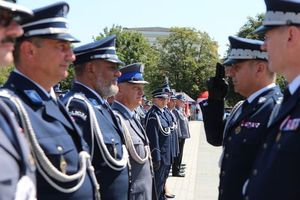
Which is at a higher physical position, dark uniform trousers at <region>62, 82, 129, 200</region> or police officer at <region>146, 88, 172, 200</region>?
dark uniform trousers at <region>62, 82, 129, 200</region>

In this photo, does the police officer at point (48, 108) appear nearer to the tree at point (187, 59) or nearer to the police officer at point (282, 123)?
the police officer at point (282, 123)

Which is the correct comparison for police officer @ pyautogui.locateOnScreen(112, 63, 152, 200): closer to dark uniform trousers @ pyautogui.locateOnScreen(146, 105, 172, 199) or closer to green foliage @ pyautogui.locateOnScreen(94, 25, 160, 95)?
dark uniform trousers @ pyautogui.locateOnScreen(146, 105, 172, 199)

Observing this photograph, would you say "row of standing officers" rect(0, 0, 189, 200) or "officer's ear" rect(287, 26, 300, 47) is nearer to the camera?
"row of standing officers" rect(0, 0, 189, 200)

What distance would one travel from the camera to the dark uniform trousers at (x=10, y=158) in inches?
76.3

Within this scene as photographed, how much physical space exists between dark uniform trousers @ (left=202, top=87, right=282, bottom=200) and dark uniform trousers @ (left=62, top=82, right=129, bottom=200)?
791mm

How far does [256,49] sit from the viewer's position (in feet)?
13.7

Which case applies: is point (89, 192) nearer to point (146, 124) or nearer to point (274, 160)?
point (274, 160)

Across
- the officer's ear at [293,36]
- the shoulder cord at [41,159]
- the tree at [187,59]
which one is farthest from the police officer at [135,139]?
the tree at [187,59]

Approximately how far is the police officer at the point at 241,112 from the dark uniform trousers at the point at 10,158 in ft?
5.77

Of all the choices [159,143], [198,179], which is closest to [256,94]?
[159,143]

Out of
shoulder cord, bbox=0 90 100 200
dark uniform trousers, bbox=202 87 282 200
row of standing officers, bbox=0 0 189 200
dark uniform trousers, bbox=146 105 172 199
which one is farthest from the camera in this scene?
dark uniform trousers, bbox=146 105 172 199

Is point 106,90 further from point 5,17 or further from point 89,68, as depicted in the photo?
point 5,17

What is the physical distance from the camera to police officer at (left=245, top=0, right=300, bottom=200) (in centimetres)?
238

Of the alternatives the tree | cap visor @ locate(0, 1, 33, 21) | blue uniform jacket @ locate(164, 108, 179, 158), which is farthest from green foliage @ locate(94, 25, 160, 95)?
cap visor @ locate(0, 1, 33, 21)
